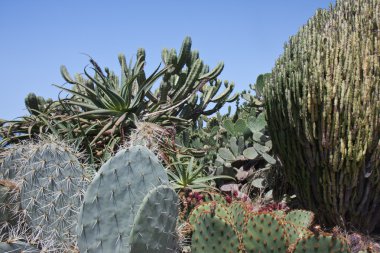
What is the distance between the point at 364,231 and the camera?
5.76 m

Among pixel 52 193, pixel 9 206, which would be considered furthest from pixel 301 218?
pixel 9 206

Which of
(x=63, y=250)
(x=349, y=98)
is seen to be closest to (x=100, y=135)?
(x=63, y=250)

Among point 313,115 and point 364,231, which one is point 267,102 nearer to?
point 313,115

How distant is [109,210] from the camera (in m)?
3.75

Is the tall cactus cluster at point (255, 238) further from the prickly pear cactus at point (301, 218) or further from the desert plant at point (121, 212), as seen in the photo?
the prickly pear cactus at point (301, 218)

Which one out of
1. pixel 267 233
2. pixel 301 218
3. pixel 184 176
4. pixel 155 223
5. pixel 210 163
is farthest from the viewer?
pixel 210 163

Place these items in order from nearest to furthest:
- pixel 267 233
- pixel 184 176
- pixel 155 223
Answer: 1. pixel 155 223
2. pixel 267 233
3. pixel 184 176

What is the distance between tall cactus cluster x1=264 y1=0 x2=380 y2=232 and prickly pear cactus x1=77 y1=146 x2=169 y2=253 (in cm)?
228

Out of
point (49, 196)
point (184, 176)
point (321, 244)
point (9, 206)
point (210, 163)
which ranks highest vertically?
point (210, 163)

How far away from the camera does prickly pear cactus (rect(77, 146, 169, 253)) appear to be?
12.3 feet

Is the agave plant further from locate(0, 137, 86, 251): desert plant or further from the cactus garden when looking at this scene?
locate(0, 137, 86, 251): desert plant

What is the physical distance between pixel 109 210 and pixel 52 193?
0.79 meters

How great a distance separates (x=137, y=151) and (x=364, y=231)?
125 inches

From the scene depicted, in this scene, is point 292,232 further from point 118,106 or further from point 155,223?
point 118,106
